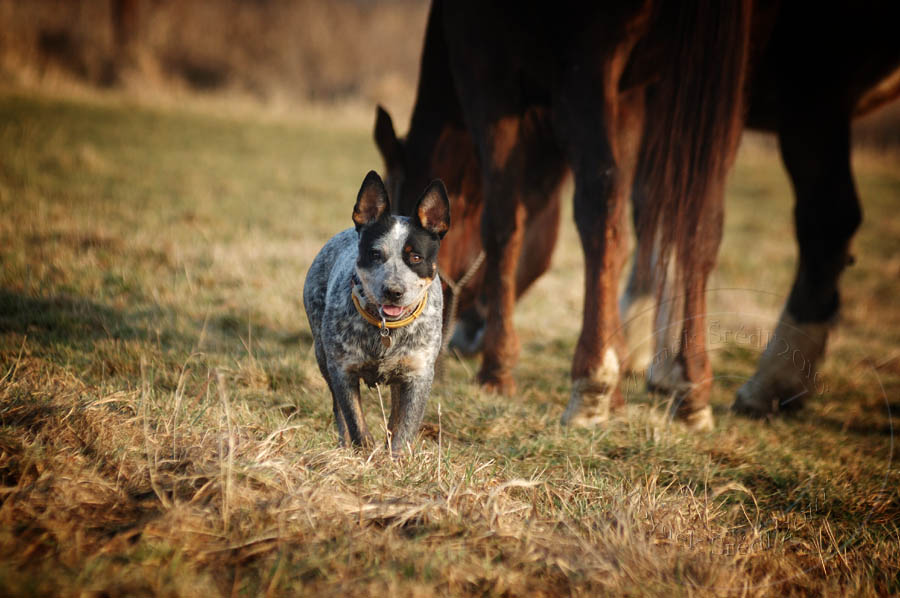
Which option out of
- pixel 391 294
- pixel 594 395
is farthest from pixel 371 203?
pixel 594 395

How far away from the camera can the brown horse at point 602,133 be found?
3.05 meters

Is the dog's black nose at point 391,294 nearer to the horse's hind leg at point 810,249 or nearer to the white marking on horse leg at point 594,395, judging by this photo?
the white marking on horse leg at point 594,395

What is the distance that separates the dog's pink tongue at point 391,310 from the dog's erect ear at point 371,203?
302 mm

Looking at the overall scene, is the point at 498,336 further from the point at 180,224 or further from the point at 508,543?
the point at 180,224

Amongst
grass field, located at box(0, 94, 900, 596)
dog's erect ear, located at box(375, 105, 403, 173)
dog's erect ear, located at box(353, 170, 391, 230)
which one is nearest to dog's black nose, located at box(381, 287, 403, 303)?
dog's erect ear, located at box(353, 170, 391, 230)

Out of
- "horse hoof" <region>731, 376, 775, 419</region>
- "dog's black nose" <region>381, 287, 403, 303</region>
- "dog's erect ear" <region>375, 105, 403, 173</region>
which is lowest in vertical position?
"horse hoof" <region>731, 376, 775, 419</region>

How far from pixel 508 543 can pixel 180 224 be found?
16.7 ft

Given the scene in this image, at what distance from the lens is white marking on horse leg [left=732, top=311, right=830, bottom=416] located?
3.77m

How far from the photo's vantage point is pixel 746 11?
2.96m

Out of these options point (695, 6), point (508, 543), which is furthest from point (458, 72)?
point (508, 543)

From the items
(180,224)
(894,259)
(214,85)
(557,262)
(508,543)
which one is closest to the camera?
(508,543)

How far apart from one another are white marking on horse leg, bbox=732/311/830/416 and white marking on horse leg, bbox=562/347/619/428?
44.4 inches

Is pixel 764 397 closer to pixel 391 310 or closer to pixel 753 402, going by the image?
pixel 753 402

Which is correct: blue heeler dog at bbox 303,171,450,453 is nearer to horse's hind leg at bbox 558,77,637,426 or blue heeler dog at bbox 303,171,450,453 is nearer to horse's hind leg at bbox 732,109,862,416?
horse's hind leg at bbox 558,77,637,426
